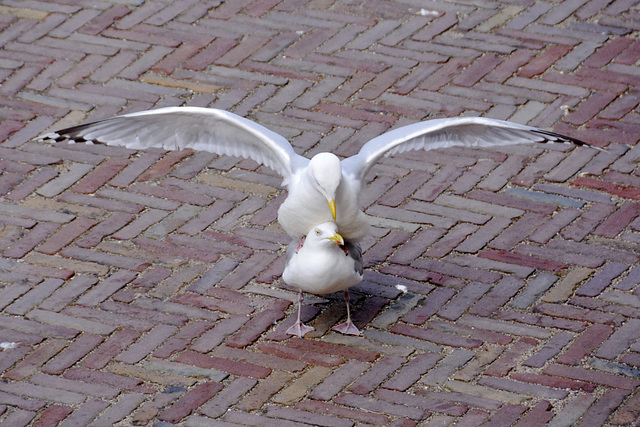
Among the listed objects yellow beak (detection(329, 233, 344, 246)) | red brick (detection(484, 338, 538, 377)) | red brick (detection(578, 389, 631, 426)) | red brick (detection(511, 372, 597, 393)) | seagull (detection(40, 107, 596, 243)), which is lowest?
red brick (detection(578, 389, 631, 426))

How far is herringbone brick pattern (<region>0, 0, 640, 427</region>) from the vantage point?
4.31 m

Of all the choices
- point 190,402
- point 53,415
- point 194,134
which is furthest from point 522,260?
point 53,415

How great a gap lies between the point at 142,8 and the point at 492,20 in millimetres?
2333

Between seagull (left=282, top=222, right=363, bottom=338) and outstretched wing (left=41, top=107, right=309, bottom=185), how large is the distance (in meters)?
0.36

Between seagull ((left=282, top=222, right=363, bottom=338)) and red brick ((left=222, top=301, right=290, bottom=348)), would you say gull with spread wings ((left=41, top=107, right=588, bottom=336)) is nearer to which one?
seagull ((left=282, top=222, right=363, bottom=338))

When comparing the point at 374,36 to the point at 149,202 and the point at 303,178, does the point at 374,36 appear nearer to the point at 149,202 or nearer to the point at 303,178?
the point at 149,202

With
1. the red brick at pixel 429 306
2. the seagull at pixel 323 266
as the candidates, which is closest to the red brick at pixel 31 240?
the seagull at pixel 323 266

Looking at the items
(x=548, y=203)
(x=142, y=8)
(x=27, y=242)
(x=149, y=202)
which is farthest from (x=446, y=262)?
(x=142, y=8)

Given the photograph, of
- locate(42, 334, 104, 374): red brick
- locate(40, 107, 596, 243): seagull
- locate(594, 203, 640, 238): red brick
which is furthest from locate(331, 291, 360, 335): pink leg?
locate(594, 203, 640, 238): red brick

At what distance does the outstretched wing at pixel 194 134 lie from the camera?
4777 mm

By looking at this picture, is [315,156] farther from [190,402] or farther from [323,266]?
[190,402]

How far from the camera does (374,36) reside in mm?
6766

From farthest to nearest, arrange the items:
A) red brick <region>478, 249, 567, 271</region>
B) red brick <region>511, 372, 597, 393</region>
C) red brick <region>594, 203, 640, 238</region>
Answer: red brick <region>594, 203, 640, 238</region>
red brick <region>478, 249, 567, 271</region>
red brick <region>511, 372, 597, 393</region>

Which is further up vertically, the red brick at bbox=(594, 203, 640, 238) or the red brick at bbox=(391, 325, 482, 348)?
the red brick at bbox=(391, 325, 482, 348)
